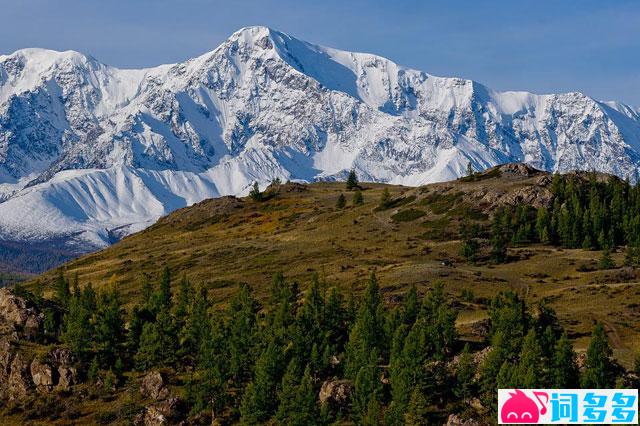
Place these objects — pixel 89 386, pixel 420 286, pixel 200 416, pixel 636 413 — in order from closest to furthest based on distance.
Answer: pixel 636 413 → pixel 200 416 → pixel 89 386 → pixel 420 286

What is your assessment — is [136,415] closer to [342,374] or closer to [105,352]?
[105,352]

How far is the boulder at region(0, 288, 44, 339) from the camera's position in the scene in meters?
151

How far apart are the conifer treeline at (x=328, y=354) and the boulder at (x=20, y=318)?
3033 millimetres

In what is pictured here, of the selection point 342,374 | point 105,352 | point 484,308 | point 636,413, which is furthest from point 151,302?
point 636,413

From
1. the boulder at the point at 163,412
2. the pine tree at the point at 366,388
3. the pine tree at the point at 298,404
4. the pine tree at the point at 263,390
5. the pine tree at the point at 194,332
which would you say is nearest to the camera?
the pine tree at the point at 298,404

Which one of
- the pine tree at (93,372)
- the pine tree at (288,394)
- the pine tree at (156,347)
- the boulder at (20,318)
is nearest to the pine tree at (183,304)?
the pine tree at (156,347)

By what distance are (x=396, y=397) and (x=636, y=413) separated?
32.7 meters

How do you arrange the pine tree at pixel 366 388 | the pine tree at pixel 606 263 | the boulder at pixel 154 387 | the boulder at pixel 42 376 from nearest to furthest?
1. the pine tree at pixel 366 388
2. the boulder at pixel 154 387
3. the boulder at pixel 42 376
4. the pine tree at pixel 606 263

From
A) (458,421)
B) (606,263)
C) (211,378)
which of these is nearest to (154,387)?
(211,378)

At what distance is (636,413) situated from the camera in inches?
3593

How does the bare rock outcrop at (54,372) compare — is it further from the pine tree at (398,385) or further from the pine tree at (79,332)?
the pine tree at (398,385)

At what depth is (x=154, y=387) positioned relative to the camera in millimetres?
134250

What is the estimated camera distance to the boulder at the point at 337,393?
399 feet

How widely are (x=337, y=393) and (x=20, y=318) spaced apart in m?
62.6
